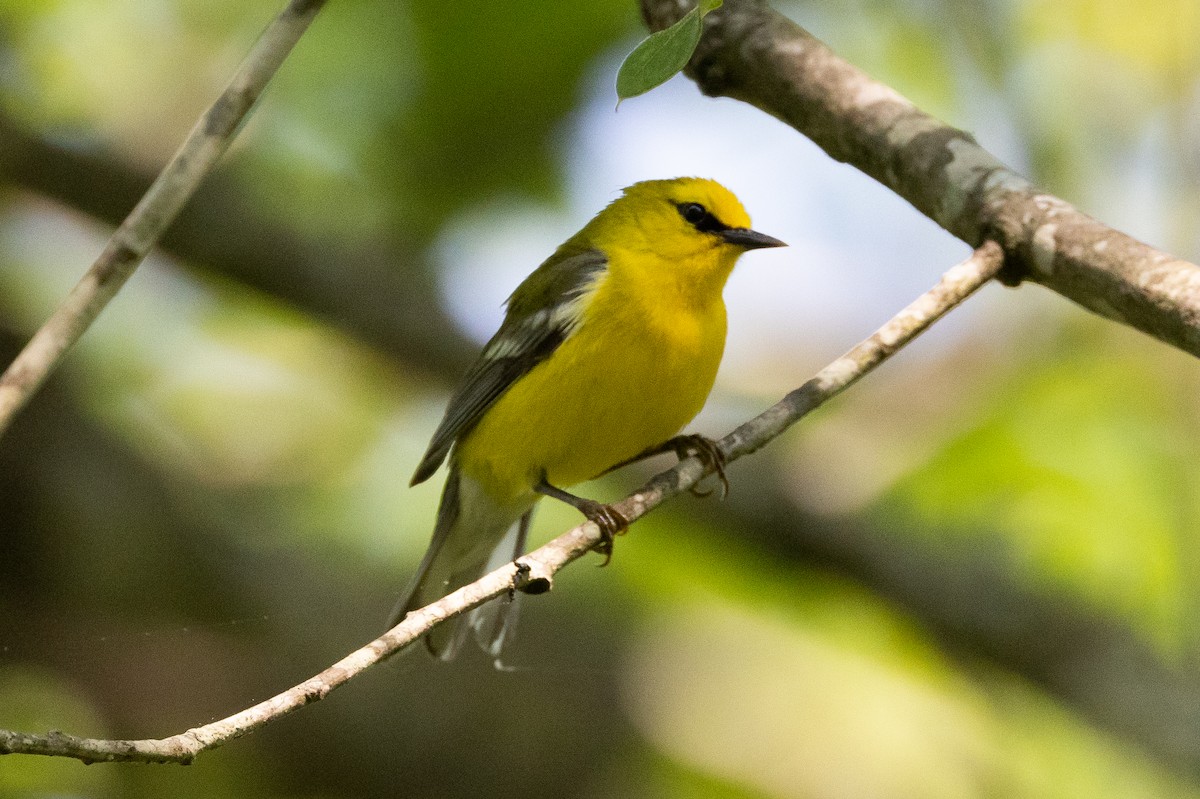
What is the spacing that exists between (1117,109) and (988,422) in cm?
162

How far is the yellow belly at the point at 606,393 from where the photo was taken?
4062 mm

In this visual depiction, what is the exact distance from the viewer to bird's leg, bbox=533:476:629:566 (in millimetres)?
3115

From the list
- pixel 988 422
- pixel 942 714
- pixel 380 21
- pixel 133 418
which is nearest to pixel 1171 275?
pixel 988 422

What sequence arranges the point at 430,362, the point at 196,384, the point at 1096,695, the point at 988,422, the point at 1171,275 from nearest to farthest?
the point at 1171,275, the point at 1096,695, the point at 430,362, the point at 988,422, the point at 196,384

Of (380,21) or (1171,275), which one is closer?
(1171,275)

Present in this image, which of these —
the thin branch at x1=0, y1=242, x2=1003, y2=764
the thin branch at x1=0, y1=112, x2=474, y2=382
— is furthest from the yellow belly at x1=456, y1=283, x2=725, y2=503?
the thin branch at x1=0, y1=112, x2=474, y2=382

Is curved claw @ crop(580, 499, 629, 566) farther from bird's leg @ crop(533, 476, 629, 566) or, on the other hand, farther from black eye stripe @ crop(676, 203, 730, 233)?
black eye stripe @ crop(676, 203, 730, 233)

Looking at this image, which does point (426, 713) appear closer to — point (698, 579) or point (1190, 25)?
point (698, 579)

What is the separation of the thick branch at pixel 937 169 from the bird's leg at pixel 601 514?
3.79 feet

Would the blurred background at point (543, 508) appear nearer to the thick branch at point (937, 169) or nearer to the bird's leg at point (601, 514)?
the bird's leg at point (601, 514)

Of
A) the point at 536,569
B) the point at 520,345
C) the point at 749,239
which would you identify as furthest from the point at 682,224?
the point at 536,569

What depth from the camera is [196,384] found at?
21.3 ft

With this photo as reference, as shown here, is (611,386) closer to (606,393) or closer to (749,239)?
(606,393)

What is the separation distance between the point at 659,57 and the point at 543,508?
14.9 ft
